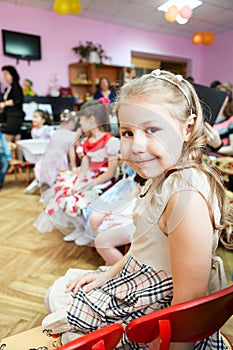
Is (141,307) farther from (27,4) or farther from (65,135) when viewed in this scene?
(27,4)

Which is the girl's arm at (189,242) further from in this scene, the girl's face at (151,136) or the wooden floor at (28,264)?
the wooden floor at (28,264)

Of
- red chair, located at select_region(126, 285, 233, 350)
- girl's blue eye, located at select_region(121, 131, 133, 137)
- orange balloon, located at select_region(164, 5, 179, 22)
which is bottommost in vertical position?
red chair, located at select_region(126, 285, 233, 350)

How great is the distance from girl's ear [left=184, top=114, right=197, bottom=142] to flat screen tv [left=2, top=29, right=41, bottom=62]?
397 cm

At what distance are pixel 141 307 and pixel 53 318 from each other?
0.68ft

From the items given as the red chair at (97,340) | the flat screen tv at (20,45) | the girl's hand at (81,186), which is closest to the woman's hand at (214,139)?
the girl's hand at (81,186)

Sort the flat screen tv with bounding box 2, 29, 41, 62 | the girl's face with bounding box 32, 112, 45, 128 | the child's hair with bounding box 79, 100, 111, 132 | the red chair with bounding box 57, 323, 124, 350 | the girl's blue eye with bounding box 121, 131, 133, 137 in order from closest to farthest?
the red chair with bounding box 57, 323, 124, 350 → the girl's blue eye with bounding box 121, 131, 133, 137 → the child's hair with bounding box 79, 100, 111, 132 → the girl's face with bounding box 32, 112, 45, 128 → the flat screen tv with bounding box 2, 29, 41, 62

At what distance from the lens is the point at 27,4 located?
373cm

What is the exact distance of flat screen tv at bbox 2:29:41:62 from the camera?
377 centimetres

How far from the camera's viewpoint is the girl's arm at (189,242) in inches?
16.9

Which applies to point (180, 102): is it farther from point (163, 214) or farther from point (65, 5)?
point (65, 5)

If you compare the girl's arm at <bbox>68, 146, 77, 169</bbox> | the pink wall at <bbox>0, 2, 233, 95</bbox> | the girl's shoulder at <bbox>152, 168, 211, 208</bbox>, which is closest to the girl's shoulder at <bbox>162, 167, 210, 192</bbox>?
the girl's shoulder at <bbox>152, 168, 211, 208</bbox>

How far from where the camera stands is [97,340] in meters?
0.37

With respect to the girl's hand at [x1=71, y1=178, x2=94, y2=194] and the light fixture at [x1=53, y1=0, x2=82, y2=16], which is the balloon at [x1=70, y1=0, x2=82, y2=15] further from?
the girl's hand at [x1=71, y1=178, x2=94, y2=194]

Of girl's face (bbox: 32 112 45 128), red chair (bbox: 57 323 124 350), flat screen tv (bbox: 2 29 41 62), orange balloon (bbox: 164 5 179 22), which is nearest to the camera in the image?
red chair (bbox: 57 323 124 350)
